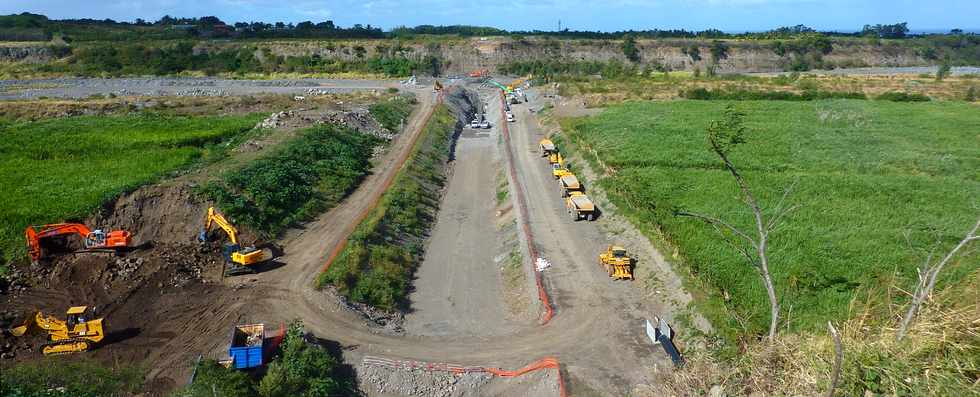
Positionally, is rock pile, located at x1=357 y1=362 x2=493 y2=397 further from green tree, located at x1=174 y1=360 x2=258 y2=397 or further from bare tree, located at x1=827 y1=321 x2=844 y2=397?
bare tree, located at x1=827 y1=321 x2=844 y2=397

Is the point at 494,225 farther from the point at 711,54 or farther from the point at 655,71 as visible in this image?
the point at 711,54

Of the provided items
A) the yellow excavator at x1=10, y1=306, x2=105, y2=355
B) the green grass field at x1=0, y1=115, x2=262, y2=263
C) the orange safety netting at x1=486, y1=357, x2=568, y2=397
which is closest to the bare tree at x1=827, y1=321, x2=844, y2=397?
the orange safety netting at x1=486, y1=357, x2=568, y2=397

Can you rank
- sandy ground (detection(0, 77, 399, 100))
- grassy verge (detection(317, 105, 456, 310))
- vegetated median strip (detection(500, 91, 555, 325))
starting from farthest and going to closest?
sandy ground (detection(0, 77, 399, 100)), grassy verge (detection(317, 105, 456, 310)), vegetated median strip (detection(500, 91, 555, 325))

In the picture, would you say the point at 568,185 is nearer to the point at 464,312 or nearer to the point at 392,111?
the point at 464,312

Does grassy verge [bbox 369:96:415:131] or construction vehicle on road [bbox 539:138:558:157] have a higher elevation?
grassy verge [bbox 369:96:415:131]

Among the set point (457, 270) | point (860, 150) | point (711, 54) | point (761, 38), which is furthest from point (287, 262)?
point (761, 38)

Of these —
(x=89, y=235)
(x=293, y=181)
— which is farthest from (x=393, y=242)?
(x=89, y=235)
